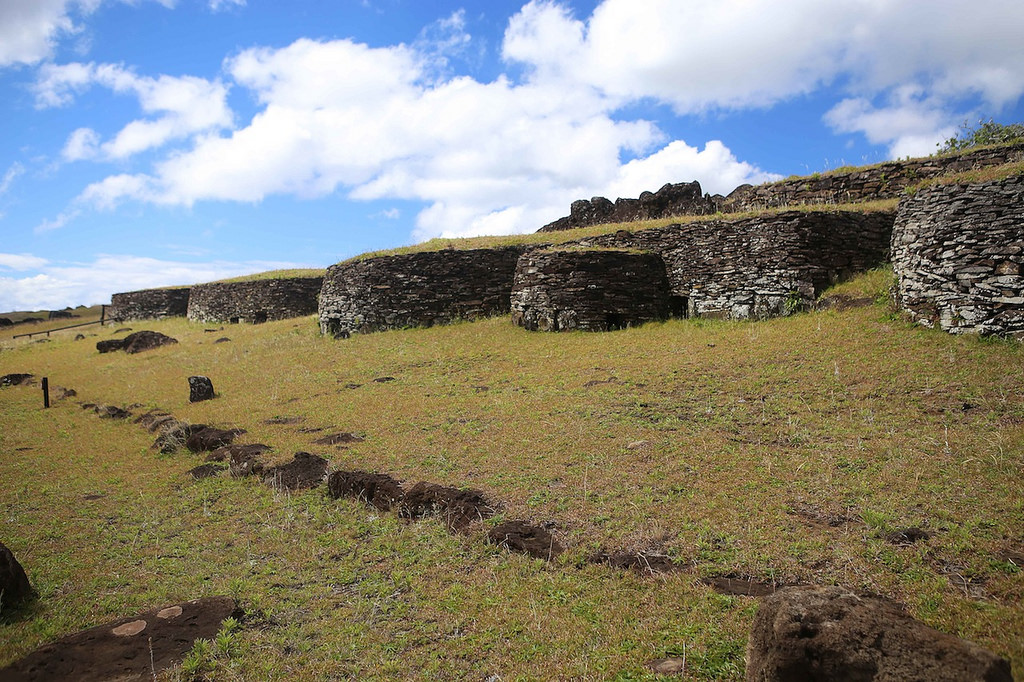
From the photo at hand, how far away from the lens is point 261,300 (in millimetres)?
33062

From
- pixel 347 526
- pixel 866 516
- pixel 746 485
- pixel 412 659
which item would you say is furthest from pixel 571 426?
pixel 412 659

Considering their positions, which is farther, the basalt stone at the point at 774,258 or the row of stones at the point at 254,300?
the row of stones at the point at 254,300

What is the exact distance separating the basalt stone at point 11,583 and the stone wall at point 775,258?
49.8 ft

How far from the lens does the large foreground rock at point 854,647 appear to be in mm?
2889

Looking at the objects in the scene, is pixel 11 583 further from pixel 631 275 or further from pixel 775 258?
pixel 775 258

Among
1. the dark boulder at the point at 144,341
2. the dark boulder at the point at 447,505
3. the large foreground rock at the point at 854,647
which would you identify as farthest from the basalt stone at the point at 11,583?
the dark boulder at the point at 144,341

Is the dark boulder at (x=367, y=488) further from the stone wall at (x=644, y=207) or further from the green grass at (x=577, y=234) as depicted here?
the stone wall at (x=644, y=207)

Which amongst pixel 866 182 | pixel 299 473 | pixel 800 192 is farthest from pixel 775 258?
pixel 299 473

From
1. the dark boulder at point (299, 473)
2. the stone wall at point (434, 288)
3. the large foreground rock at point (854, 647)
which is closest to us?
the large foreground rock at point (854, 647)

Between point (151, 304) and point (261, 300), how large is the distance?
1405 centimetres

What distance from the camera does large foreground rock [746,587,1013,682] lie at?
2.89 meters

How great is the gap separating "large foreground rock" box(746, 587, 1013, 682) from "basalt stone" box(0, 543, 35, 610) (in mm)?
6512

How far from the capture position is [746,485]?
22.3ft

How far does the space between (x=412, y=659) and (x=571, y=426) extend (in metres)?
5.50
